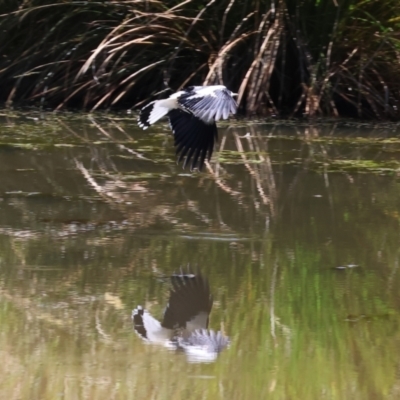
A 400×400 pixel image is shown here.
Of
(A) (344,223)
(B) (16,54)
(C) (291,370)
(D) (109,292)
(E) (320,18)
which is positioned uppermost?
(C) (291,370)

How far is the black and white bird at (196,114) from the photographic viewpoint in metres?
3.93

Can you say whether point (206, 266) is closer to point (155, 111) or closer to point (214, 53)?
point (155, 111)

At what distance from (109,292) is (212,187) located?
5.69 feet

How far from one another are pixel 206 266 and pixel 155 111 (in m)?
1.22

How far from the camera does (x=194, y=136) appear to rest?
416 cm

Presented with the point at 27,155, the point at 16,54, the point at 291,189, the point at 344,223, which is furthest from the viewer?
the point at 16,54

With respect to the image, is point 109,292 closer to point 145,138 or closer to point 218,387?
point 218,387

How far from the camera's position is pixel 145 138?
6219 millimetres

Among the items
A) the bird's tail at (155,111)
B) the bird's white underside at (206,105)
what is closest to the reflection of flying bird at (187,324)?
the bird's white underside at (206,105)

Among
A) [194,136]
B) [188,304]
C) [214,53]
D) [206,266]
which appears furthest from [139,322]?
[214,53]

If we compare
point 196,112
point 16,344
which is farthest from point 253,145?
point 16,344

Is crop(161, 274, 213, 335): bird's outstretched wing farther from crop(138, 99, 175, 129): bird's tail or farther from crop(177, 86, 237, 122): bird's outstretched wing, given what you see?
crop(138, 99, 175, 129): bird's tail

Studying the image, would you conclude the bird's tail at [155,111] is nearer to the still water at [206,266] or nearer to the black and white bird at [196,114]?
the black and white bird at [196,114]

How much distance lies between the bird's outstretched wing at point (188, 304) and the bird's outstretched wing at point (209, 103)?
2.93 ft
